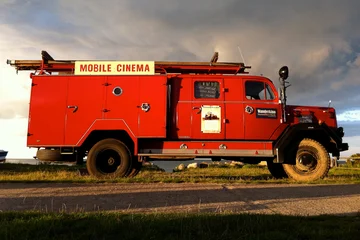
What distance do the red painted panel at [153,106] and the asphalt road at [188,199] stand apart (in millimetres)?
2334

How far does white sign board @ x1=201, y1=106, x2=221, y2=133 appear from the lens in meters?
8.99

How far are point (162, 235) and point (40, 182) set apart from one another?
5784 millimetres

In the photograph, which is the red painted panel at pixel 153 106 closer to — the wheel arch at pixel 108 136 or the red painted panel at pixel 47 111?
the wheel arch at pixel 108 136

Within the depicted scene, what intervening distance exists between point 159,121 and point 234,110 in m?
2.17

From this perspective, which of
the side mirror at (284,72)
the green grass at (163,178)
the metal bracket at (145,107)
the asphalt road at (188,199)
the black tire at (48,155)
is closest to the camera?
the asphalt road at (188,199)

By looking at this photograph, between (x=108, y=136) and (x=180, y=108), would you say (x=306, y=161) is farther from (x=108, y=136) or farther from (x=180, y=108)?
(x=108, y=136)

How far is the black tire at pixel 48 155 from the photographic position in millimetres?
8680

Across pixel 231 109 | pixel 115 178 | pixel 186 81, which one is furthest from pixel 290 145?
pixel 115 178

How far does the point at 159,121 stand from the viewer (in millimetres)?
8906

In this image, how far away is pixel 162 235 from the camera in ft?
10.4

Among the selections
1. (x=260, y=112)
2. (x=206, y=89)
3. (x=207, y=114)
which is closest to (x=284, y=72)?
(x=260, y=112)

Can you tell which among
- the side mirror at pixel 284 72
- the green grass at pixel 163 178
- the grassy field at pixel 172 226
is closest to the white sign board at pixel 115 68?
the green grass at pixel 163 178

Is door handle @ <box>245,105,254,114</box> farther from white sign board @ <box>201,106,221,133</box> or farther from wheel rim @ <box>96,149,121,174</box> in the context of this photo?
wheel rim @ <box>96,149,121,174</box>

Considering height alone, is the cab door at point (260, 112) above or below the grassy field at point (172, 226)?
above
